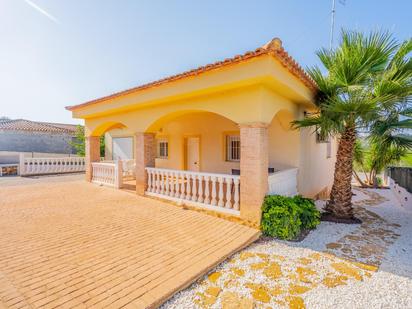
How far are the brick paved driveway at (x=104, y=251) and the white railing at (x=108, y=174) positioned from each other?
2863mm

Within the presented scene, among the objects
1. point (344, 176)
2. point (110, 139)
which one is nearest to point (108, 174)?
point (110, 139)

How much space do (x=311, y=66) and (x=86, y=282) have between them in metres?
8.25

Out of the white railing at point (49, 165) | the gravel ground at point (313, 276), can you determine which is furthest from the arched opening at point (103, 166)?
the gravel ground at point (313, 276)

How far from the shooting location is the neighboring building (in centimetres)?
1927

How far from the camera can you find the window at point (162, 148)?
13.9 meters

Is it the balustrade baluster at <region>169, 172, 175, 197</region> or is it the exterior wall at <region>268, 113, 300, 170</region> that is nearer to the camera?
the balustrade baluster at <region>169, 172, 175, 197</region>

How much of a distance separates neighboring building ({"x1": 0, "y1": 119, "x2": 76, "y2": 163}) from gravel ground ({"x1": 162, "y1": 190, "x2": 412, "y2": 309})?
2210cm

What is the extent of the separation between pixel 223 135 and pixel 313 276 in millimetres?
7937

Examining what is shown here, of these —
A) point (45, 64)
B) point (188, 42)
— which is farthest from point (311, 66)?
point (45, 64)

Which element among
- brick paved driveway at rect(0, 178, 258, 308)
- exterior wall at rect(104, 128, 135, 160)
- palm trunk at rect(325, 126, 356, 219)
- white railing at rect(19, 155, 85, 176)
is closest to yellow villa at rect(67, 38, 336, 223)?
brick paved driveway at rect(0, 178, 258, 308)

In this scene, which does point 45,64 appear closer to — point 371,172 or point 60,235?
point 60,235

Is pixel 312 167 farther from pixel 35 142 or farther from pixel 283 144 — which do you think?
pixel 35 142

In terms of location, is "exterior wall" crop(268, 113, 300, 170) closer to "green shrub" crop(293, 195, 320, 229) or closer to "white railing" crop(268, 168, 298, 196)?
"white railing" crop(268, 168, 298, 196)

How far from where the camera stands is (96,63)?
11617 mm
